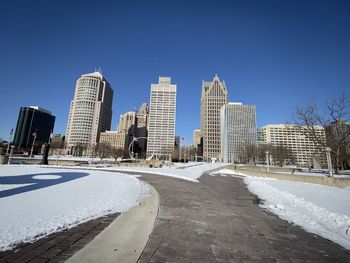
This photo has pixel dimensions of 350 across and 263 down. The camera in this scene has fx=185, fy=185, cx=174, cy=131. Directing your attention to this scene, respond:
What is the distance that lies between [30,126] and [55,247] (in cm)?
19250

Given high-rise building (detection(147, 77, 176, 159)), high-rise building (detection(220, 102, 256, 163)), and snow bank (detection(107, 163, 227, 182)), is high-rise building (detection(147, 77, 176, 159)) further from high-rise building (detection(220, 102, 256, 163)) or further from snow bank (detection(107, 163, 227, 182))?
snow bank (detection(107, 163, 227, 182))

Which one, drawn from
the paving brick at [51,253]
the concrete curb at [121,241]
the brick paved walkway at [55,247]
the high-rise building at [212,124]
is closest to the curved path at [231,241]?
the concrete curb at [121,241]

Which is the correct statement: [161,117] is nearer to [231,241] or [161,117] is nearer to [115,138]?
[115,138]

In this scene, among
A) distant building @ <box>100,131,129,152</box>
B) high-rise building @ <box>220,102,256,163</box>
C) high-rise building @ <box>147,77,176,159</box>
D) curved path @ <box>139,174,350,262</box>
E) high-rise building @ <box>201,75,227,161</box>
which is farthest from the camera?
high-rise building @ <box>147,77,176,159</box>

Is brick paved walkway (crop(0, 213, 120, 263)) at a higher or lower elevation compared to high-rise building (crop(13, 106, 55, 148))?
lower

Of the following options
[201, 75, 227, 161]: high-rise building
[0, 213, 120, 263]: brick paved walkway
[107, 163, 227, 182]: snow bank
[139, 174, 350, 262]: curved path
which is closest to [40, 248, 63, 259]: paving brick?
[0, 213, 120, 263]: brick paved walkway

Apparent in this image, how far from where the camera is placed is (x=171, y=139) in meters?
188

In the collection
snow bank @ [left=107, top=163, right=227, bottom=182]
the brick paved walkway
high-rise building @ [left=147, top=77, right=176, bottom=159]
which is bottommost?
the brick paved walkway

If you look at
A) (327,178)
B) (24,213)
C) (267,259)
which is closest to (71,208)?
(24,213)

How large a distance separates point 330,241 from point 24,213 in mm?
8302

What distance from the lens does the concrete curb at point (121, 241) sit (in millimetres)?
3309

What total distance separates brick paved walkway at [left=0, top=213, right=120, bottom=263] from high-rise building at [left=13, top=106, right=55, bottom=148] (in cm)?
16651

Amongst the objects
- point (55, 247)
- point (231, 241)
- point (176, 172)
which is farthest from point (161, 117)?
point (55, 247)

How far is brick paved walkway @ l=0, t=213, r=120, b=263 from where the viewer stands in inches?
127
